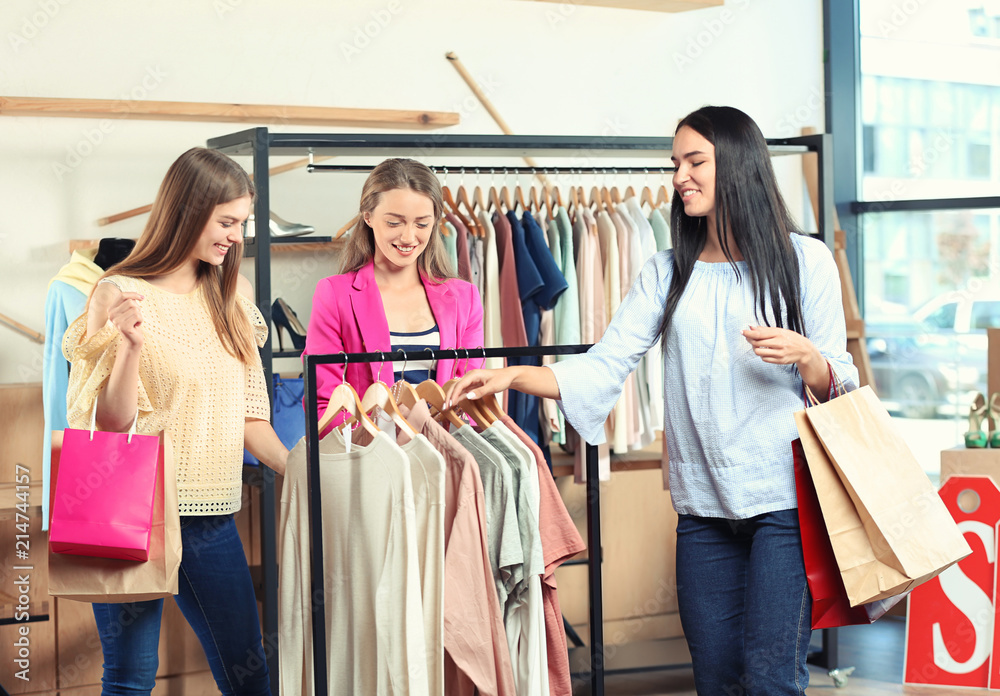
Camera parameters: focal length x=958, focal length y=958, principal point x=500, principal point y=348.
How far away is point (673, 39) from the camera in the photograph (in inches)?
171

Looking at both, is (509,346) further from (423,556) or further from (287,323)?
(423,556)

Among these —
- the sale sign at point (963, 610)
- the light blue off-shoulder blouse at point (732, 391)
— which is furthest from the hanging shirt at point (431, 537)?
the sale sign at point (963, 610)

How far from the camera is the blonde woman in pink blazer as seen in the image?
2.37m

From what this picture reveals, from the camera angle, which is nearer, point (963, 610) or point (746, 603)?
point (746, 603)

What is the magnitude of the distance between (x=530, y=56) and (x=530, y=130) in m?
0.32

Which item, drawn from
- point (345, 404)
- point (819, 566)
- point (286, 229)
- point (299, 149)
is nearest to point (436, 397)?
point (345, 404)

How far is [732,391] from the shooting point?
1772 mm

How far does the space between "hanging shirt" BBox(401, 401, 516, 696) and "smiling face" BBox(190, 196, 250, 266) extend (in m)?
0.62

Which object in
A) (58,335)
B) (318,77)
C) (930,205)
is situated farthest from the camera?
(930,205)

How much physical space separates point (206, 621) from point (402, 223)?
1.03m

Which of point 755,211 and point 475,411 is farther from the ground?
point 755,211

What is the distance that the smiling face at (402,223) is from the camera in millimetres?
2359

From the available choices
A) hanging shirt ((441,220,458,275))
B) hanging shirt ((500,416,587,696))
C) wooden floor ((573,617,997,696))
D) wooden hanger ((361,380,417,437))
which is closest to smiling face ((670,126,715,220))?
hanging shirt ((500,416,587,696))

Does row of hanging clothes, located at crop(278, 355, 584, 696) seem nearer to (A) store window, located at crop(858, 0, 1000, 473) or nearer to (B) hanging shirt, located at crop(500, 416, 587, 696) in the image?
(B) hanging shirt, located at crop(500, 416, 587, 696)
